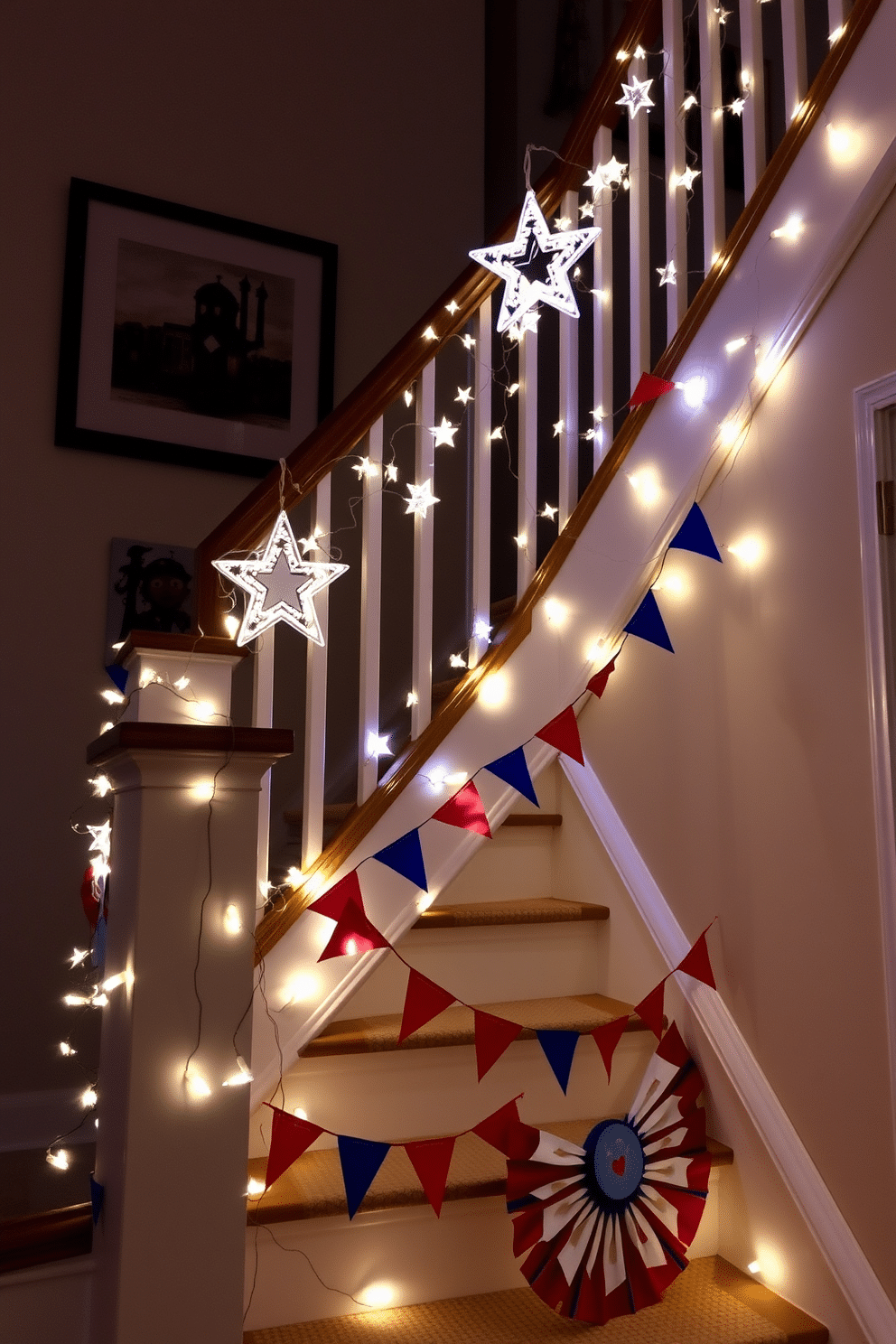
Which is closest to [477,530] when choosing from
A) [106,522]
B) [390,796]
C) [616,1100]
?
[390,796]

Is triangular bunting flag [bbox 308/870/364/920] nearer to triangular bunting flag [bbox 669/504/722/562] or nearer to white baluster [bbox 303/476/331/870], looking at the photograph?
white baluster [bbox 303/476/331/870]

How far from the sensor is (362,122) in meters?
3.77

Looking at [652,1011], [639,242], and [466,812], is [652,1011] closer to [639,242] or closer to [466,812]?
[466,812]

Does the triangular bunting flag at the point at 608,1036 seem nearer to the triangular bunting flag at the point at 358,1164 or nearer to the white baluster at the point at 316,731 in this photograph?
the triangular bunting flag at the point at 358,1164

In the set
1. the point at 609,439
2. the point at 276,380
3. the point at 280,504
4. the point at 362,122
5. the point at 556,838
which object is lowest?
the point at 556,838

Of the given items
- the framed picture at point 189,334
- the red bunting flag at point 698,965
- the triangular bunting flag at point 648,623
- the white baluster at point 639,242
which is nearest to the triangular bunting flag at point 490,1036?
the red bunting flag at point 698,965

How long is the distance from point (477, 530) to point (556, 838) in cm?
75

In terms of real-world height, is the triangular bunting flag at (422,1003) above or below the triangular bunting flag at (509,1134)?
above

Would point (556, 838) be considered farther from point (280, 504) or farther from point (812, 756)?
point (280, 504)

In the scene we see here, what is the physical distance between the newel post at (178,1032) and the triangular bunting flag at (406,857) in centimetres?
37

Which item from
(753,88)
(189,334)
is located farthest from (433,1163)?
(189,334)

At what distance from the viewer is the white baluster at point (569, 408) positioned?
2.23 meters

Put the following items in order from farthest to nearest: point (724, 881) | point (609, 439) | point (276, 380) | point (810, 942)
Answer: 1. point (276, 380)
2. point (609, 439)
3. point (724, 881)
4. point (810, 942)

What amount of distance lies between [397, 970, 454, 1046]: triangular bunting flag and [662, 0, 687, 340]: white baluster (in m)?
1.44
